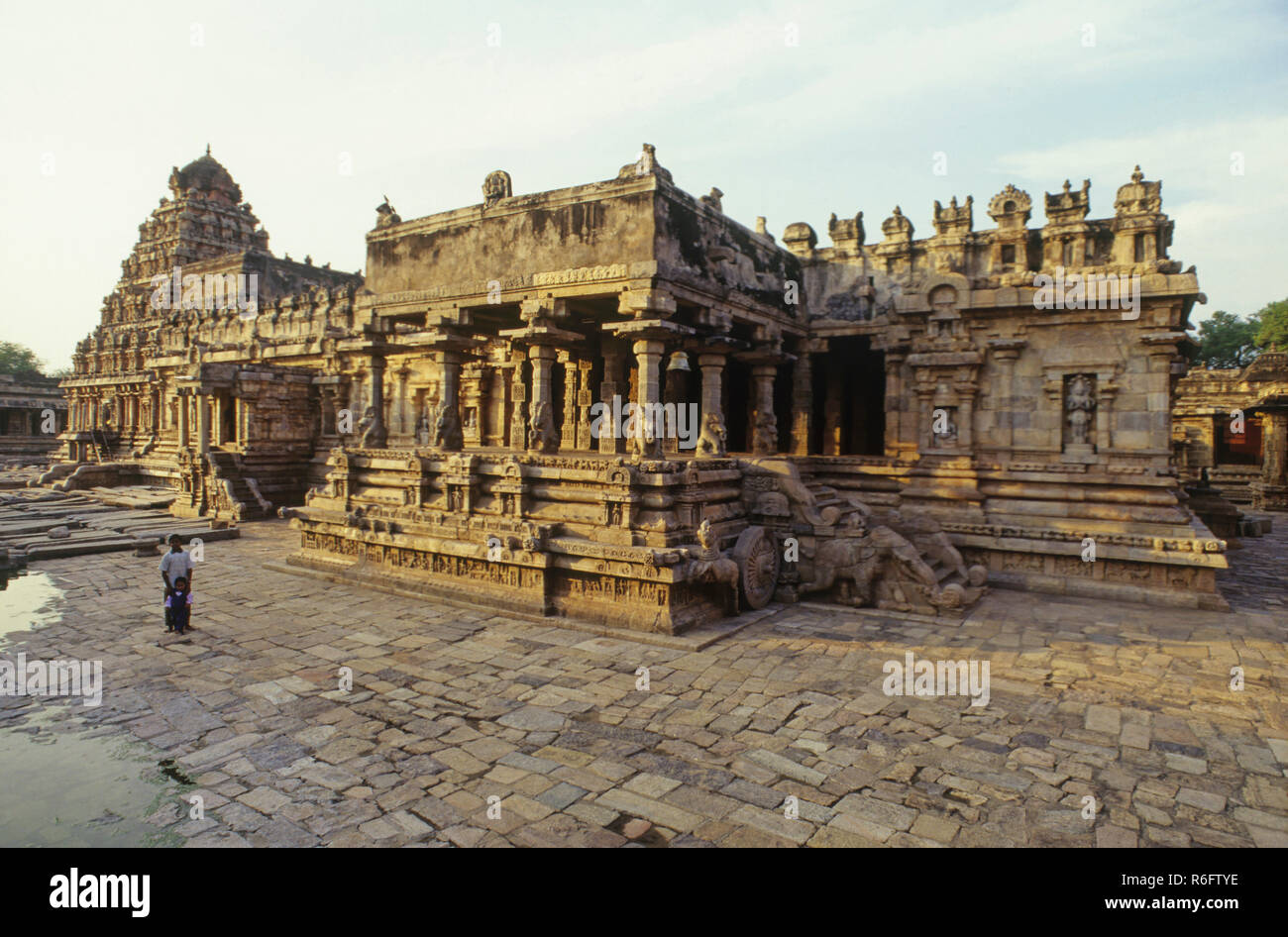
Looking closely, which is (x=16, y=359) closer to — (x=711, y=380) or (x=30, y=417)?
(x=30, y=417)

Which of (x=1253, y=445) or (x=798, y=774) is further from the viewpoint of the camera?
(x=1253, y=445)

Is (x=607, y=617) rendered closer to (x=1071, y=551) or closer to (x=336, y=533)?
(x=336, y=533)

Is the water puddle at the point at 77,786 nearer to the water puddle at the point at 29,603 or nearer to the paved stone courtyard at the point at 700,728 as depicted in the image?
the paved stone courtyard at the point at 700,728

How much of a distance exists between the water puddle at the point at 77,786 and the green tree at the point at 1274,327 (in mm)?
55256

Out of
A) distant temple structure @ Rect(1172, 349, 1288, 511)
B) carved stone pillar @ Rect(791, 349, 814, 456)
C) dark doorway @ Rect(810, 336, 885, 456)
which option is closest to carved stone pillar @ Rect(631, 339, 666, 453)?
carved stone pillar @ Rect(791, 349, 814, 456)

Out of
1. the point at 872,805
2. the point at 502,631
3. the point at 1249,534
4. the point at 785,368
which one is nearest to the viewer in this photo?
the point at 872,805

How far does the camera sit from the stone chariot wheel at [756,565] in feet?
34.5

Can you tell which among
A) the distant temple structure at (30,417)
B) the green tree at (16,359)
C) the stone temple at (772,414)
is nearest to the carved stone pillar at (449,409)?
the stone temple at (772,414)

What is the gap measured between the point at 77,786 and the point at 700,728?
4.75m

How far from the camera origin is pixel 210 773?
550 cm

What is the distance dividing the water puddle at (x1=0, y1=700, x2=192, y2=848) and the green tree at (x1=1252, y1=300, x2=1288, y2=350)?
181 feet
